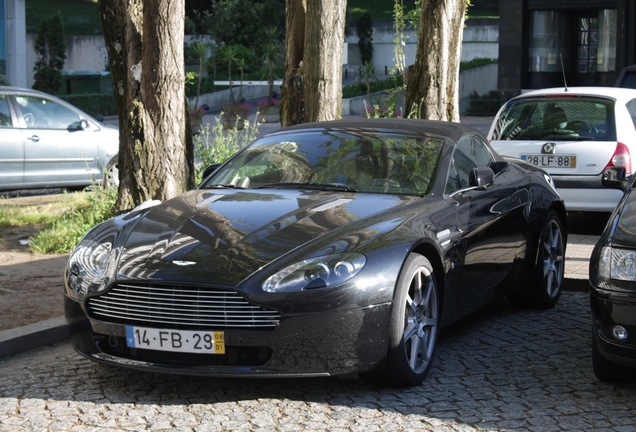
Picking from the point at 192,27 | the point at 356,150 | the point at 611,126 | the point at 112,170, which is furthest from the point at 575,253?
the point at 192,27

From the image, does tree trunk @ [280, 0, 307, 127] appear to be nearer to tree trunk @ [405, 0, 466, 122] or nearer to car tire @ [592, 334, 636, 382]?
tree trunk @ [405, 0, 466, 122]

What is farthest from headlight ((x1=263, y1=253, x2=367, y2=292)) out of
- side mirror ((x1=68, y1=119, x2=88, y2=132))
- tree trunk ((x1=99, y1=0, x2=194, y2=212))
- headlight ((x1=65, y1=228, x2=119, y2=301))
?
side mirror ((x1=68, y1=119, x2=88, y2=132))

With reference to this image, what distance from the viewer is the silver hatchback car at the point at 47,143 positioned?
1510 cm

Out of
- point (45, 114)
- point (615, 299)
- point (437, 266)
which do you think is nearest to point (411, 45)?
point (45, 114)

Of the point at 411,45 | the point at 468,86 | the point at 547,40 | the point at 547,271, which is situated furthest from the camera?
the point at 411,45

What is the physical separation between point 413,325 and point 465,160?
1.79 meters

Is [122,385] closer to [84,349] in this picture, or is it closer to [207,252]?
[84,349]

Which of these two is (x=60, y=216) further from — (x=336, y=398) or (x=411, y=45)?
(x=411, y=45)

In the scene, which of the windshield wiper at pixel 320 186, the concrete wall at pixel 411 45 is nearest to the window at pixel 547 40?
the concrete wall at pixel 411 45

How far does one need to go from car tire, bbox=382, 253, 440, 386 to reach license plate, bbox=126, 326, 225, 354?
0.95 m

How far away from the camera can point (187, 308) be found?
5551mm

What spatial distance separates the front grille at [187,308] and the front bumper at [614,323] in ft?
5.66

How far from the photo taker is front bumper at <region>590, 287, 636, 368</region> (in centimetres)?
550

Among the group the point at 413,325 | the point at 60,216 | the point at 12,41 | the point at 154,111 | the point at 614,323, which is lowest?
the point at 60,216
